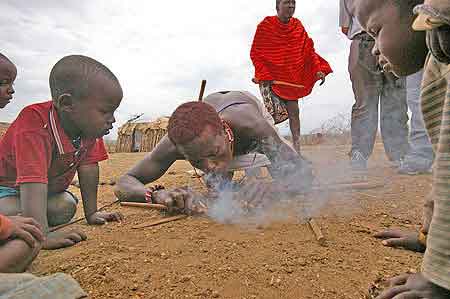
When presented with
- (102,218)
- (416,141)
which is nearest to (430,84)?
(102,218)

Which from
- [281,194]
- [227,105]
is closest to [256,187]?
[281,194]

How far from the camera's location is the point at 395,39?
4.26ft

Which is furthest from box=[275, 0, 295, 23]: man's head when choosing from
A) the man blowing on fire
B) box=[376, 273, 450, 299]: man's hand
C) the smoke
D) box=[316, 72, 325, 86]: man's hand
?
box=[376, 273, 450, 299]: man's hand

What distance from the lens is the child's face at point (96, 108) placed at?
→ 6.86 feet

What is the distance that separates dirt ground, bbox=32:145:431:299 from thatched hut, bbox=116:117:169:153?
918 cm

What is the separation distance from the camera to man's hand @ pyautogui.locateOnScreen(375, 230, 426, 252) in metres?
1.64

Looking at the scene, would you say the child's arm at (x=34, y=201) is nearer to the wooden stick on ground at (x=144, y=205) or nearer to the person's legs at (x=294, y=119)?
the wooden stick on ground at (x=144, y=205)

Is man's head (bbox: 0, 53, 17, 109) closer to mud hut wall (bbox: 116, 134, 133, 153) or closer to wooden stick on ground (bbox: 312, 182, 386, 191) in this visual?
wooden stick on ground (bbox: 312, 182, 386, 191)

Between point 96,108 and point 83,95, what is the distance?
0.31 feet

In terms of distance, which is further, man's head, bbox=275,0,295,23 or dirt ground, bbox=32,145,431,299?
man's head, bbox=275,0,295,23

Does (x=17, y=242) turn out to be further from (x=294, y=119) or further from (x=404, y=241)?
(x=294, y=119)

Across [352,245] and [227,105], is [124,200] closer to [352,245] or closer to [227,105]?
[227,105]

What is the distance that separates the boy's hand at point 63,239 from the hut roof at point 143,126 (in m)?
9.37

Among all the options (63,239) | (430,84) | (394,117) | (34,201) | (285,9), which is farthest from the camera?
(285,9)
